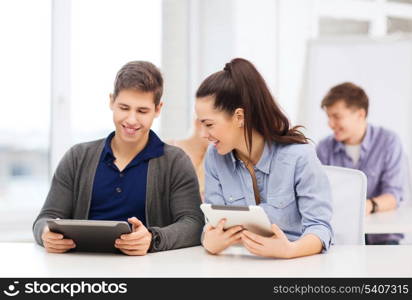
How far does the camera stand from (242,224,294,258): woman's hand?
1.62 meters

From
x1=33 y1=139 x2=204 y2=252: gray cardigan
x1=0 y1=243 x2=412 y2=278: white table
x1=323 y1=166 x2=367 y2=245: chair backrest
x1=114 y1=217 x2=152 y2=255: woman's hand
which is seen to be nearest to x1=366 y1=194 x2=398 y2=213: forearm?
x1=323 y1=166 x2=367 y2=245: chair backrest

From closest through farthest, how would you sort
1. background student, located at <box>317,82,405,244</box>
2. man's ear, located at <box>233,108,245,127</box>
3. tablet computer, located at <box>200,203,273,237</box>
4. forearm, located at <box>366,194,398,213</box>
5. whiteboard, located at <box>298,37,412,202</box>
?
1. tablet computer, located at <box>200,203,273,237</box>
2. man's ear, located at <box>233,108,245,127</box>
3. forearm, located at <box>366,194,398,213</box>
4. background student, located at <box>317,82,405,244</box>
5. whiteboard, located at <box>298,37,412,202</box>

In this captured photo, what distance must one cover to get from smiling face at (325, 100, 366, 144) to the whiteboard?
2.14 feet

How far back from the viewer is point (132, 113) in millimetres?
1976

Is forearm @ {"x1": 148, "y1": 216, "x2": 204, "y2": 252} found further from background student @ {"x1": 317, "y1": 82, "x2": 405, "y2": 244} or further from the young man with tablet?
background student @ {"x1": 317, "y1": 82, "x2": 405, "y2": 244}

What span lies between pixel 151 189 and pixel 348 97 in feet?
6.22

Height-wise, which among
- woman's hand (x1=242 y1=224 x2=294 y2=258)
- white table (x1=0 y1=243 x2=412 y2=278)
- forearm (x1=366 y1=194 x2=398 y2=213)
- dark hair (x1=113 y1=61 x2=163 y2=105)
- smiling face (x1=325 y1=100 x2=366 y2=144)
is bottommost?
forearm (x1=366 y1=194 x2=398 y2=213)

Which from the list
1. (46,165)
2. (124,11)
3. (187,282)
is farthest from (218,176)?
(124,11)

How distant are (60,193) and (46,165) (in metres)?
2.20

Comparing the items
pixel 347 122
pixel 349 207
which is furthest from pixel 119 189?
pixel 347 122

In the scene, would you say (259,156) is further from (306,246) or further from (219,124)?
(306,246)

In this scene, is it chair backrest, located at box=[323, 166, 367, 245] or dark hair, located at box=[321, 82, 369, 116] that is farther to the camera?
dark hair, located at box=[321, 82, 369, 116]

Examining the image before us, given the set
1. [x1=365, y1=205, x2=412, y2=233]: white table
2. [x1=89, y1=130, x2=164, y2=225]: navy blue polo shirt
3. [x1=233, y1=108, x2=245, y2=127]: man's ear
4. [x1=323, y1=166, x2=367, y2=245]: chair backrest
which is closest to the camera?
[x1=233, y1=108, x2=245, y2=127]: man's ear

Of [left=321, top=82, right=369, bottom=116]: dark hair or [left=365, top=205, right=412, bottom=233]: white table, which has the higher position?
[left=321, top=82, right=369, bottom=116]: dark hair
